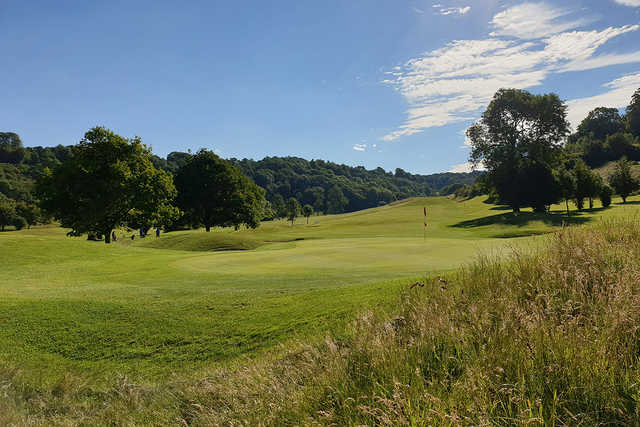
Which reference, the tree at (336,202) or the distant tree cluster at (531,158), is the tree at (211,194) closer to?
the distant tree cluster at (531,158)

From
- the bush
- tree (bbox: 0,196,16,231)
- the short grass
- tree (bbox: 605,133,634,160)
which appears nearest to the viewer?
the short grass

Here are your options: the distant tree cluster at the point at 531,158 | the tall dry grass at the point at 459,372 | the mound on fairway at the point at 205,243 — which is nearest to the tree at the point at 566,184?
the distant tree cluster at the point at 531,158

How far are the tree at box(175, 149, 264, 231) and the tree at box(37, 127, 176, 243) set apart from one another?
680 inches

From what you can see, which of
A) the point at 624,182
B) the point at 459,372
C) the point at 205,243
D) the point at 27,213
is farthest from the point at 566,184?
the point at 27,213

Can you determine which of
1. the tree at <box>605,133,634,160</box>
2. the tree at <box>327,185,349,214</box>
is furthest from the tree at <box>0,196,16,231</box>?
the tree at <box>605,133,634,160</box>

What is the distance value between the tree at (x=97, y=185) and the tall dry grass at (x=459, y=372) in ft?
102

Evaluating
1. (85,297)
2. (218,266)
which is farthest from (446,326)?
(218,266)

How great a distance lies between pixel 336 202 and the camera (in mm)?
166125

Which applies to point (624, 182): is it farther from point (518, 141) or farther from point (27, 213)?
point (27, 213)

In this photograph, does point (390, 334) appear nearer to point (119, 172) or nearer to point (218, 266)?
point (218, 266)

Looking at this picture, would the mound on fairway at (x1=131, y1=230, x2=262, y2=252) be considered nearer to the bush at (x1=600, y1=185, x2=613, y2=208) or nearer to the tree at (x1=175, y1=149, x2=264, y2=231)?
the tree at (x1=175, y1=149, x2=264, y2=231)

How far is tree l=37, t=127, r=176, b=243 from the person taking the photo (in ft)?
111

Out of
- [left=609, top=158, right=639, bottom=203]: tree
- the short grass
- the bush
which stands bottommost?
the short grass

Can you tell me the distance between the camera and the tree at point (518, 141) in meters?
55.8
